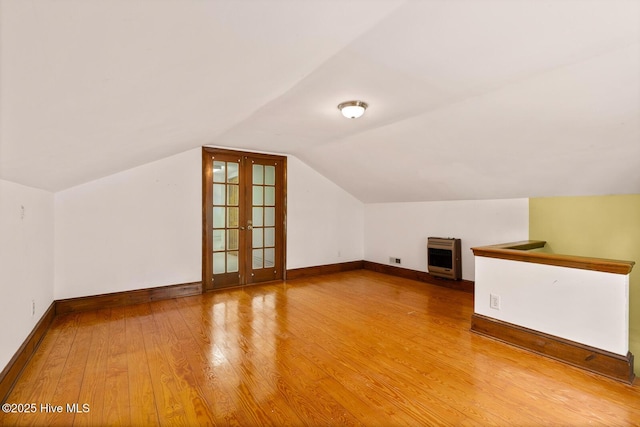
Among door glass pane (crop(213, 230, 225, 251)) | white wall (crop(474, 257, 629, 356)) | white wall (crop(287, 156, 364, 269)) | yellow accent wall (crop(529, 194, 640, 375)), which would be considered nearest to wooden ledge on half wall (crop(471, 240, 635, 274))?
white wall (crop(474, 257, 629, 356))

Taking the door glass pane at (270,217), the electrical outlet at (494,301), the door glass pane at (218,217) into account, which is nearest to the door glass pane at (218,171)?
the door glass pane at (218,217)

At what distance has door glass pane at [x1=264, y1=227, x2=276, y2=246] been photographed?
→ 5297mm

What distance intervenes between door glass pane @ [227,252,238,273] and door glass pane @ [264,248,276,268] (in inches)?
20.5

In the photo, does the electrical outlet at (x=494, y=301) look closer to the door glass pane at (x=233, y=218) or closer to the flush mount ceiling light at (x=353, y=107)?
the flush mount ceiling light at (x=353, y=107)

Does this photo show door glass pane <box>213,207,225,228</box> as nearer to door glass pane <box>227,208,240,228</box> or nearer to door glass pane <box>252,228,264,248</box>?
door glass pane <box>227,208,240,228</box>

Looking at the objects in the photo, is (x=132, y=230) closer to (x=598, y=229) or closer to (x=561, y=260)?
(x=561, y=260)

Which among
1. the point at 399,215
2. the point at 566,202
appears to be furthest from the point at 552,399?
the point at 399,215

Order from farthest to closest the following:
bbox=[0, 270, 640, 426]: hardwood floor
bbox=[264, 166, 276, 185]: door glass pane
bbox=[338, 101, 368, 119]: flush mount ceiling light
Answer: bbox=[264, 166, 276, 185]: door glass pane < bbox=[338, 101, 368, 119]: flush mount ceiling light < bbox=[0, 270, 640, 426]: hardwood floor

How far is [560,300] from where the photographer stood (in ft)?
8.51

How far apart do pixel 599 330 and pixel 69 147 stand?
3.99 meters

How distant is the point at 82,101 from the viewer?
1.41 meters

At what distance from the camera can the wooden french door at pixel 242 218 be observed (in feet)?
15.4

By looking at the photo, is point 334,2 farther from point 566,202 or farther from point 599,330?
point 566,202

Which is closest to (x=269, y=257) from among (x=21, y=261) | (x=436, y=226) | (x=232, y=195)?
(x=232, y=195)
